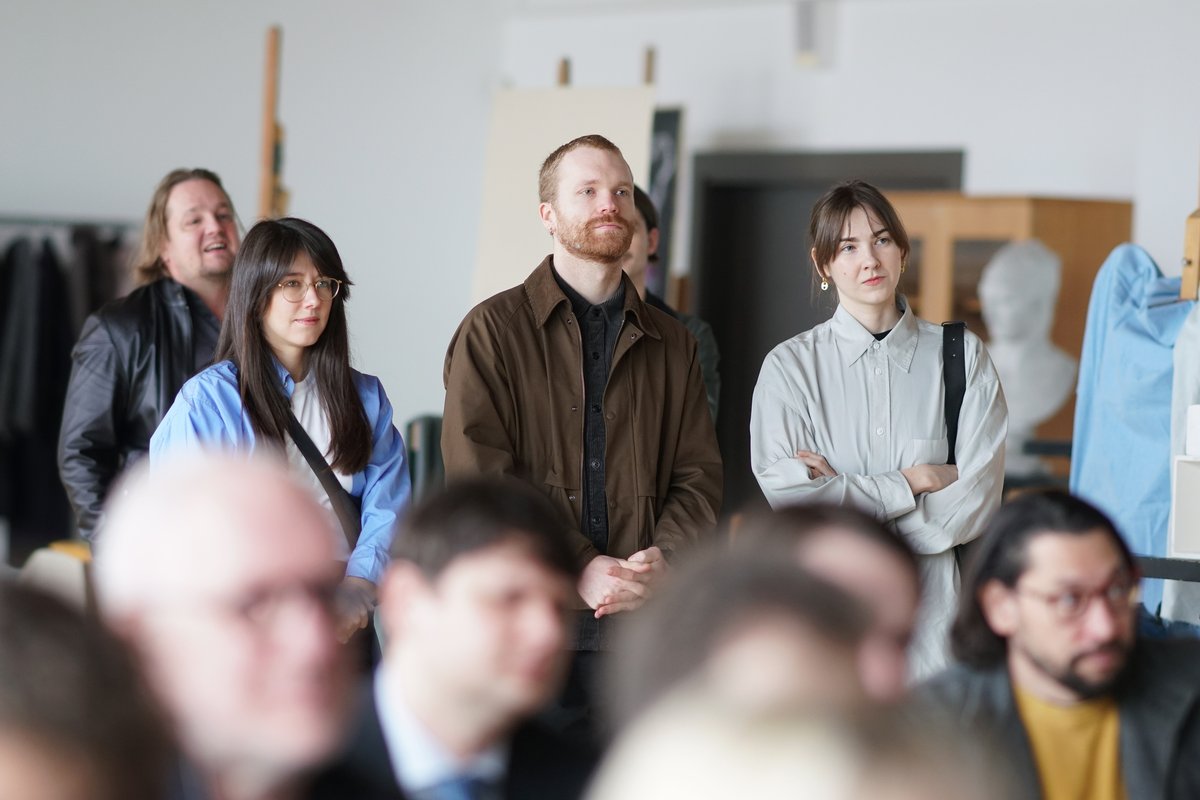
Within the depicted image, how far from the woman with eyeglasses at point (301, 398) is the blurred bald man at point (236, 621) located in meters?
1.46

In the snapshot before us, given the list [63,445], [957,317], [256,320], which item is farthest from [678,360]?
[957,317]

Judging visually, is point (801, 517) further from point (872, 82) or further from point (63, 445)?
point (872, 82)

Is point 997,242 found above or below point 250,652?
above

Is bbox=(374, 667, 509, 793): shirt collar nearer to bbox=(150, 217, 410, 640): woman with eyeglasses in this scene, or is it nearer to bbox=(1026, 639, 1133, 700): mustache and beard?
bbox=(1026, 639, 1133, 700): mustache and beard

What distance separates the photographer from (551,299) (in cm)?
296

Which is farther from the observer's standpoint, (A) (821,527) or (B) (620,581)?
(B) (620,581)

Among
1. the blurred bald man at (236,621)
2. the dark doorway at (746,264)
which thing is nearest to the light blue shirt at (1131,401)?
the blurred bald man at (236,621)

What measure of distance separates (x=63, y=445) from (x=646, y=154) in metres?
2.36

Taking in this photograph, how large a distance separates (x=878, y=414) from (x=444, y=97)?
4.51 meters

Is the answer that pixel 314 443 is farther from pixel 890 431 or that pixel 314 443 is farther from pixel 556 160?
pixel 890 431

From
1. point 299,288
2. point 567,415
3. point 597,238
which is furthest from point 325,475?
point 597,238

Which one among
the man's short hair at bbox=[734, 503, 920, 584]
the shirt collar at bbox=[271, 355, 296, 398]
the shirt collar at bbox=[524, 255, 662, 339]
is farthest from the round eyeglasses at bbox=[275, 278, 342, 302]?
the man's short hair at bbox=[734, 503, 920, 584]

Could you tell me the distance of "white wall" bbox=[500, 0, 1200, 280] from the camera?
5.87 meters

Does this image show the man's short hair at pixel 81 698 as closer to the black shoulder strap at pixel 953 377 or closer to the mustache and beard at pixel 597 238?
the mustache and beard at pixel 597 238
